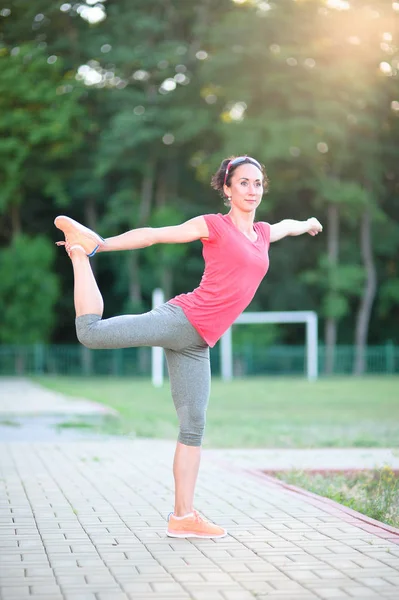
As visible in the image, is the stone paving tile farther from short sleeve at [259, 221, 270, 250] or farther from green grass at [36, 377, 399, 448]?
green grass at [36, 377, 399, 448]

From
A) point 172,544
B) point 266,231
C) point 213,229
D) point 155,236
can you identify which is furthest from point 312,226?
point 172,544

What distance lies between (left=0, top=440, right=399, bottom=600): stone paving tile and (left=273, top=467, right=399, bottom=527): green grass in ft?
1.22

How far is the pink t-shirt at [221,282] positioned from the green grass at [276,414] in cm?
692

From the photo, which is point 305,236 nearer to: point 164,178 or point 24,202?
point 164,178

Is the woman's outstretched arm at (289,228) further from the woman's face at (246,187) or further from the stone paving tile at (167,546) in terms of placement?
the stone paving tile at (167,546)

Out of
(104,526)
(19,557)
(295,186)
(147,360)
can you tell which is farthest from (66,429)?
(295,186)

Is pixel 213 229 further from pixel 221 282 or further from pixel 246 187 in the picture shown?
pixel 246 187

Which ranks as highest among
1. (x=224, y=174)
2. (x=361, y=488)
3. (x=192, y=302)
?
(x=224, y=174)

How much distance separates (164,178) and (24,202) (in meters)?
6.17

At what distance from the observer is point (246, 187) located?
651 centimetres

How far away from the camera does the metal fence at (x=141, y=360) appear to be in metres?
40.9

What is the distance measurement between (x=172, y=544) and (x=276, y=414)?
13455 mm

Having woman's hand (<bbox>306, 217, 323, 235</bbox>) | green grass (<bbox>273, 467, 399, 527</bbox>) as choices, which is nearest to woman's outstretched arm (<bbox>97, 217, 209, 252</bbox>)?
woman's hand (<bbox>306, 217, 323, 235</bbox>)

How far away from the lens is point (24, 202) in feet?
148
